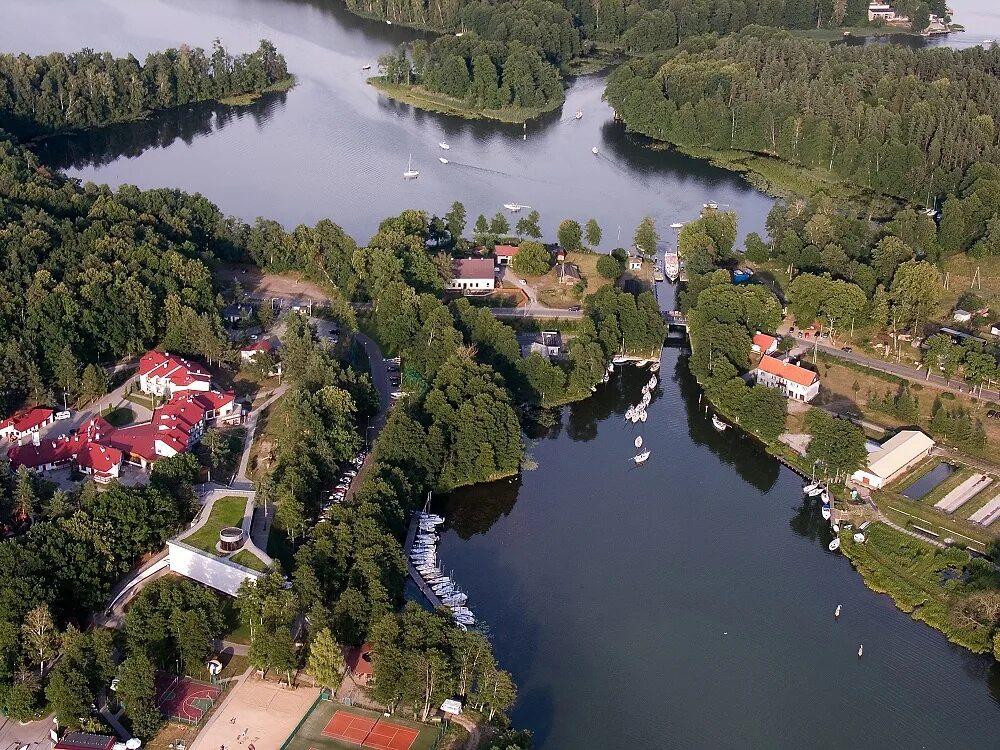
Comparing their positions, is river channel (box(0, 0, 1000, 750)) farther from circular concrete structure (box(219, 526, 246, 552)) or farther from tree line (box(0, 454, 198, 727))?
tree line (box(0, 454, 198, 727))

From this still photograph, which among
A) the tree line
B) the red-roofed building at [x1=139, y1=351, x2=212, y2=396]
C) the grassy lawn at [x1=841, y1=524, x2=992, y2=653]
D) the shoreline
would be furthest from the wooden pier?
the shoreline

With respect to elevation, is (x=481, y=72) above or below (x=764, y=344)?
above

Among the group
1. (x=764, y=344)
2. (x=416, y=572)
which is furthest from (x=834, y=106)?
(x=416, y=572)

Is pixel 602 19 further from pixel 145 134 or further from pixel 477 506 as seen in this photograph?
pixel 477 506

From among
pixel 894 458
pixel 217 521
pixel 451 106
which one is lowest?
pixel 894 458

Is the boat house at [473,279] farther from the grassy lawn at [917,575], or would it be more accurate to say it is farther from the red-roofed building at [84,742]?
the red-roofed building at [84,742]

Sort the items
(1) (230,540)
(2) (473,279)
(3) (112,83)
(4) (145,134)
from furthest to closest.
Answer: (3) (112,83) → (4) (145,134) → (2) (473,279) → (1) (230,540)

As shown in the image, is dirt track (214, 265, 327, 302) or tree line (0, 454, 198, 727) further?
dirt track (214, 265, 327, 302)
